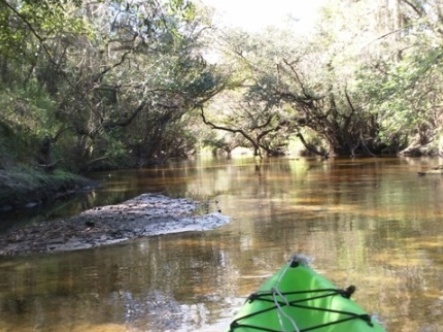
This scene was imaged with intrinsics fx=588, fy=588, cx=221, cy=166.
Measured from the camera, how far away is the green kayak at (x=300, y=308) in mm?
3273

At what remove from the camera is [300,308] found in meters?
3.62

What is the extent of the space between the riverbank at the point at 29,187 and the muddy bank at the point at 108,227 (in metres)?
4.82

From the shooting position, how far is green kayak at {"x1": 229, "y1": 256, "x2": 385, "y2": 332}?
129 inches

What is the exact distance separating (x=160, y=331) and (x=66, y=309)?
1275 millimetres

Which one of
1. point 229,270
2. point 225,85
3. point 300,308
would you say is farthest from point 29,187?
point 225,85

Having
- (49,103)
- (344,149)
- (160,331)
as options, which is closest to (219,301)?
(160,331)

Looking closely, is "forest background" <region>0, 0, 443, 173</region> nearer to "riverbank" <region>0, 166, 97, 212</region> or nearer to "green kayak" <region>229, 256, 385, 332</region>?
"riverbank" <region>0, 166, 97, 212</region>

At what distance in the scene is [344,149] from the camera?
36.9m

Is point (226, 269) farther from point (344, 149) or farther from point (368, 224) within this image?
point (344, 149)

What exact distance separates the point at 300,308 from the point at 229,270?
11.6ft

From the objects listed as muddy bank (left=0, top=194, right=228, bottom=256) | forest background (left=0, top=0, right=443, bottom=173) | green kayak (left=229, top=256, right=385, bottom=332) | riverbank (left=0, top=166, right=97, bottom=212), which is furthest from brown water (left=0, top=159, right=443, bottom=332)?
riverbank (left=0, top=166, right=97, bottom=212)

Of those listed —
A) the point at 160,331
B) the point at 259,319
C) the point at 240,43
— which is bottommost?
the point at 160,331

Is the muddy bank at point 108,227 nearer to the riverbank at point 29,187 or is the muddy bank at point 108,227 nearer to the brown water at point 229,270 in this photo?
the brown water at point 229,270

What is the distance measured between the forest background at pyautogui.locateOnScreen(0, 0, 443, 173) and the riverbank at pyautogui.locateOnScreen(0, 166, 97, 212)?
1.73ft
